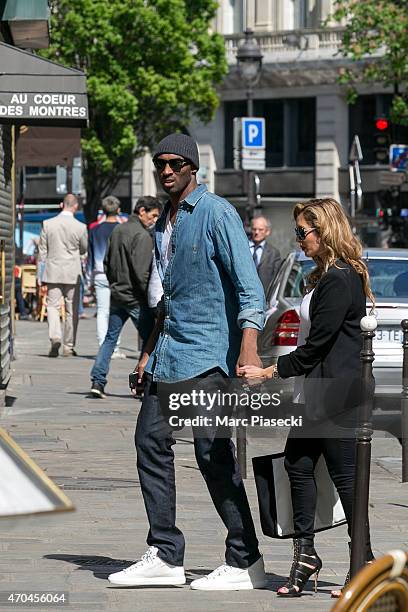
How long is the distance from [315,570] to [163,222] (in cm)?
165

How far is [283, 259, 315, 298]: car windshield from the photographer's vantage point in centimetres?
1391

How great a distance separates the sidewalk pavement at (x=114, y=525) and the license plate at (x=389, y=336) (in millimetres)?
814

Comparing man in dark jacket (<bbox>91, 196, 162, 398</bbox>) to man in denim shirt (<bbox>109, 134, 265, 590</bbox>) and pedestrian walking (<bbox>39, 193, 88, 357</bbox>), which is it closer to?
pedestrian walking (<bbox>39, 193, 88, 357</bbox>)

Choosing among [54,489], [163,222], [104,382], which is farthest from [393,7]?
[54,489]

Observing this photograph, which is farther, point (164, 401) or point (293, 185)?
point (293, 185)

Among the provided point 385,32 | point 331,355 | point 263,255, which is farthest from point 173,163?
point 385,32

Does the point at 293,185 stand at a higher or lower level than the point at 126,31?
lower

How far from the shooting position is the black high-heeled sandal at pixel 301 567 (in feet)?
21.9

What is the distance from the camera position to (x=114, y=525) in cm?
844

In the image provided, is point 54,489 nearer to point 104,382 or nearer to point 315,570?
point 315,570

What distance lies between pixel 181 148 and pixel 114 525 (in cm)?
237

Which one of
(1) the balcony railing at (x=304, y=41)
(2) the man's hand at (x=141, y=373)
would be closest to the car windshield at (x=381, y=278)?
(2) the man's hand at (x=141, y=373)

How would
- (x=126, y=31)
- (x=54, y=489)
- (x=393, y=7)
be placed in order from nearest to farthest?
1. (x=54, y=489)
2. (x=393, y=7)
3. (x=126, y=31)

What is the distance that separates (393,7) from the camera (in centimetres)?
3500
